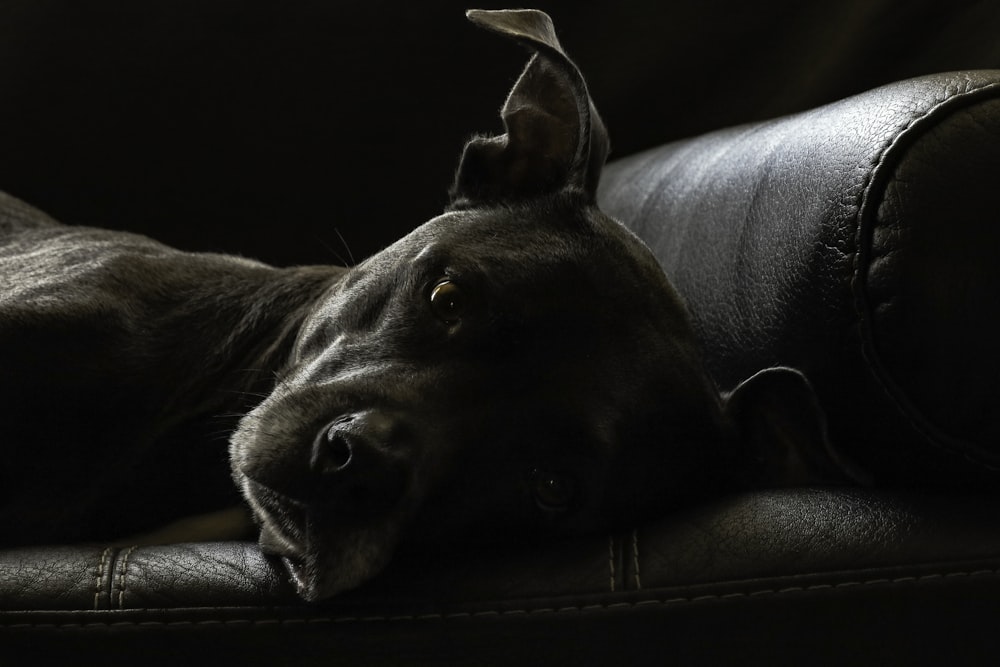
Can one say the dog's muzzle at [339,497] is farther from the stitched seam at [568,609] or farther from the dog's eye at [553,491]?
the dog's eye at [553,491]

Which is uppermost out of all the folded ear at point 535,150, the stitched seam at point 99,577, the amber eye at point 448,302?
the folded ear at point 535,150

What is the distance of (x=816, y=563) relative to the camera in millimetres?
1478

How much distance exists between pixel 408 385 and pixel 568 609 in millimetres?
504

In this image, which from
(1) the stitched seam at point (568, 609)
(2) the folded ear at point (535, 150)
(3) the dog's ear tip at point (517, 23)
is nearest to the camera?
(1) the stitched seam at point (568, 609)

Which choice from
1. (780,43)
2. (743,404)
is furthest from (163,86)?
(743,404)

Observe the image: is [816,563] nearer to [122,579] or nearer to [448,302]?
[448,302]

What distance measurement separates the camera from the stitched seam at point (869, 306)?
1.53 meters

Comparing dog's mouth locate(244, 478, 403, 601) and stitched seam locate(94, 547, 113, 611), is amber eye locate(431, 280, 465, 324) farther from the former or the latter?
stitched seam locate(94, 547, 113, 611)

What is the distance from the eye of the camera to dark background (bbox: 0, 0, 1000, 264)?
3.19m

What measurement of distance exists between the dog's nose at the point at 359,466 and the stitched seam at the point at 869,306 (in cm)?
77

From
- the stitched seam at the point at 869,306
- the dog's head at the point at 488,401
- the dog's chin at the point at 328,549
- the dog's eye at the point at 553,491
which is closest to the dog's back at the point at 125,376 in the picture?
the dog's head at the point at 488,401

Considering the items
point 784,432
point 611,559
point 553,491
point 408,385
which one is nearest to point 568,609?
point 611,559

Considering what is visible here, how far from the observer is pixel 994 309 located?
1.47 m

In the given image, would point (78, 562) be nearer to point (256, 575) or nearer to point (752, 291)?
point (256, 575)
